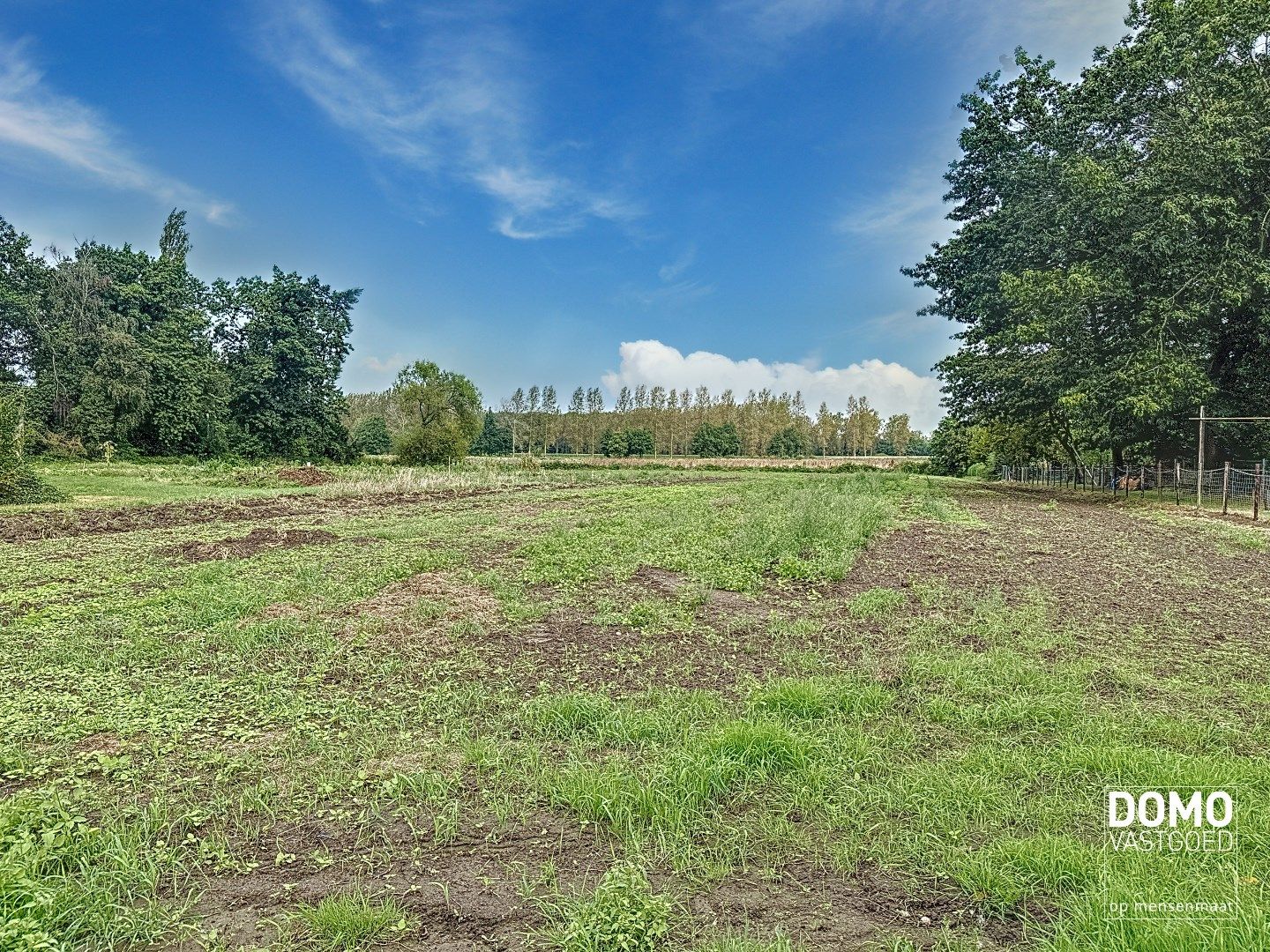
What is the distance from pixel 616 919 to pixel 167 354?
53.4 meters

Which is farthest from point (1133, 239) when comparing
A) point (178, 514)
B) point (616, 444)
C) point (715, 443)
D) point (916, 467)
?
point (715, 443)

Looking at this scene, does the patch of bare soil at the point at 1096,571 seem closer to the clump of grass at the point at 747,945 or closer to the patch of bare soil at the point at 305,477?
the clump of grass at the point at 747,945

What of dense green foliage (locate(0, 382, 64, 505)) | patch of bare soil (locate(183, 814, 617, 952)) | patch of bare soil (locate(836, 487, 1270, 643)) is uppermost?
dense green foliage (locate(0, 382, 64, 505))

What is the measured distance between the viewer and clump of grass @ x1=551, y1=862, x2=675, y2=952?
2.28 m

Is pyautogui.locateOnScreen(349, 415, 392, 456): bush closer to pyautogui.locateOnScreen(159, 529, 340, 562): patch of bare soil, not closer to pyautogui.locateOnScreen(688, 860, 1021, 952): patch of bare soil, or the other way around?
pyautogui.locateOnScreen(159, 529, 340, 562): patch of bare soil

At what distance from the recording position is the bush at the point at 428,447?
5316 centimetres

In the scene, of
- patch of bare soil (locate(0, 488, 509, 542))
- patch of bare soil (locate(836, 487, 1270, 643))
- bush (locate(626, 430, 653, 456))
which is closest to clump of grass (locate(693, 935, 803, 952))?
patch of bare soil (locate(836, 487, 1270, 643))

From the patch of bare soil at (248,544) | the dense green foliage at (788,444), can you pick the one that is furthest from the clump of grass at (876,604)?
the dense green foliage at (788,444)

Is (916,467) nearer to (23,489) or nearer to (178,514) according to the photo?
(178,514)

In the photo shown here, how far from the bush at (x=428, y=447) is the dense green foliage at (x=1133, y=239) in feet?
130

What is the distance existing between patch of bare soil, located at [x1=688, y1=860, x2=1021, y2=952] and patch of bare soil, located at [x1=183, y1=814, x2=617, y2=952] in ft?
1.79

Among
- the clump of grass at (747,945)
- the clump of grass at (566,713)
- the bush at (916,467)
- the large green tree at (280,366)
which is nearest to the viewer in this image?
the clump of grass at (747,945)

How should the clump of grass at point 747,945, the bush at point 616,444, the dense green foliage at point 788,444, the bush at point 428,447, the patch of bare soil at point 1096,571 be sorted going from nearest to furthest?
the clump of grass at point 747,945, the patch of bare soil at point 1096,571, the bush at point 428,447, the bush at point 616,444, the dense green foliage at point 788,444

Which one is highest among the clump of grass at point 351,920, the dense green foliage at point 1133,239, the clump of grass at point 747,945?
the dense green foliage at point 1133,239
